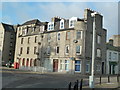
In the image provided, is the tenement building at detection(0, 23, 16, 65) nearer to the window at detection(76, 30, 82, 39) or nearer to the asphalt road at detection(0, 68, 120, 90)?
the window at detection(76, 30, 82, 39)

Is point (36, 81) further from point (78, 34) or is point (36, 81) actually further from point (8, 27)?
point (8, 27)

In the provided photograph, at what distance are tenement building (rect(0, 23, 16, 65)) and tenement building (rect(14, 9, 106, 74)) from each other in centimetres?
1165

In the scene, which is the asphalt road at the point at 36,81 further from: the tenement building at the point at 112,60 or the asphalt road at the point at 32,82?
the tenement building at the point at 112,60

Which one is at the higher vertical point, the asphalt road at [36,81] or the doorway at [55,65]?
the doorway at [55,65]

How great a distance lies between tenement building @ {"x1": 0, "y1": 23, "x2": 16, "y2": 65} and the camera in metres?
53.5

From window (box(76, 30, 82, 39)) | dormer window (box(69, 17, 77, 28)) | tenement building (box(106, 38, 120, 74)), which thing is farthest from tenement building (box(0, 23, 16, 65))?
tenement building (box(106, 38, 120, 74))

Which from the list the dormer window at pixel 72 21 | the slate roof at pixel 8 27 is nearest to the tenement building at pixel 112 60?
the dormer window at pixel 72 21

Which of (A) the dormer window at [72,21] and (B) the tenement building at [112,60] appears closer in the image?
(A) the dormer window at [72,21]

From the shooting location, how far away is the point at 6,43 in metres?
54.6

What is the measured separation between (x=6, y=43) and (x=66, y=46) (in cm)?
2646

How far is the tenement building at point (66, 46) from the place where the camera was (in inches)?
A: 1304

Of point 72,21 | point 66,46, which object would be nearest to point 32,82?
point 66,46

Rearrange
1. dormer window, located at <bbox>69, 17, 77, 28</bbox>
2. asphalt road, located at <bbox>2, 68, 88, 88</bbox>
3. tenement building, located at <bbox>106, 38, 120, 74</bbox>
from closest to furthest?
asphalt road, located at <bbox>2, 68, 88, 88</bbox>
dormer window, located at <bbox>69, 17, 77, 28</bbox>
tenement building, located at <bbox>106, 38, 120, 74</bbox>

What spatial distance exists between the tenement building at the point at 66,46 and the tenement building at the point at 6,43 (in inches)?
459
